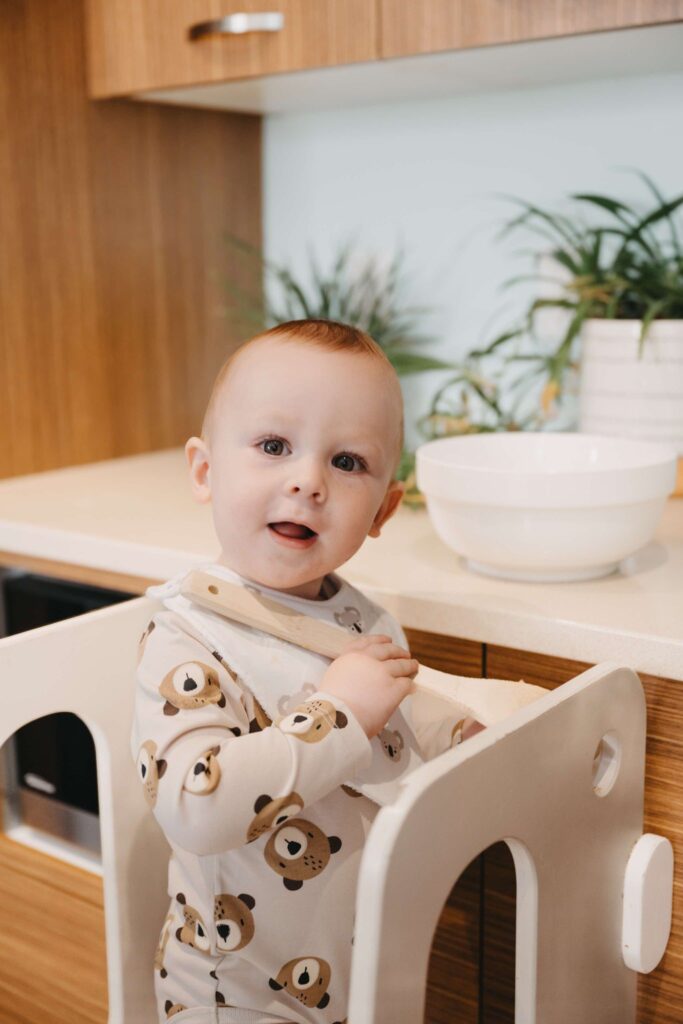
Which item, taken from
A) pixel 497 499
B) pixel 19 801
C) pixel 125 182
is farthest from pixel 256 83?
pixel 19 801

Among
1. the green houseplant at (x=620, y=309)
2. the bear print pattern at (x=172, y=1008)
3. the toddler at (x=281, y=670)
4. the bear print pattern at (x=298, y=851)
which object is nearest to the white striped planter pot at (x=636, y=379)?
the green houseplant at (x=620, y=309)

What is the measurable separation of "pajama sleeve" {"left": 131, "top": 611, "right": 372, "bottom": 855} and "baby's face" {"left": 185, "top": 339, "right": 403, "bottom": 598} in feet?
0.36

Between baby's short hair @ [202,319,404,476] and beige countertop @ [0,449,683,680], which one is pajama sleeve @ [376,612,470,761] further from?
baby's short hair @ [202,319,404,476]

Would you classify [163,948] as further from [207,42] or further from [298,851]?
[207,42]

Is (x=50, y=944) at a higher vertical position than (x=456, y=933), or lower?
lower

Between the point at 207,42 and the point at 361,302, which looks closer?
the point at 207,42

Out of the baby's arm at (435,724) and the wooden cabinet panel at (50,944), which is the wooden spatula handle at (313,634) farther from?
the wooden cabinet panel at (50,944)

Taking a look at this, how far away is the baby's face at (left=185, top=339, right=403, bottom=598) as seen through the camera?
0.81 meters

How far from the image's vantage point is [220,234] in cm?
192

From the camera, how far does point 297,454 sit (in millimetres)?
816

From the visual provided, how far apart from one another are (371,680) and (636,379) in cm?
81

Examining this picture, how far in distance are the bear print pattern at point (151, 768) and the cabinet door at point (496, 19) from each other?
0.92 metres

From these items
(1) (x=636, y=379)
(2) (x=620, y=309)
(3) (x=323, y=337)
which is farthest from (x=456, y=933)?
(2) (x=620, y=309)

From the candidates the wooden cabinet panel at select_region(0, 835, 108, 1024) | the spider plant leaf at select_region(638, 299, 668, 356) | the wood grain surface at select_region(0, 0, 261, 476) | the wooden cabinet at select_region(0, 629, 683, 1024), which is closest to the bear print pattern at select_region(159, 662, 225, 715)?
the wooden cabinet at select_region(0, 629, 683, 1024)
